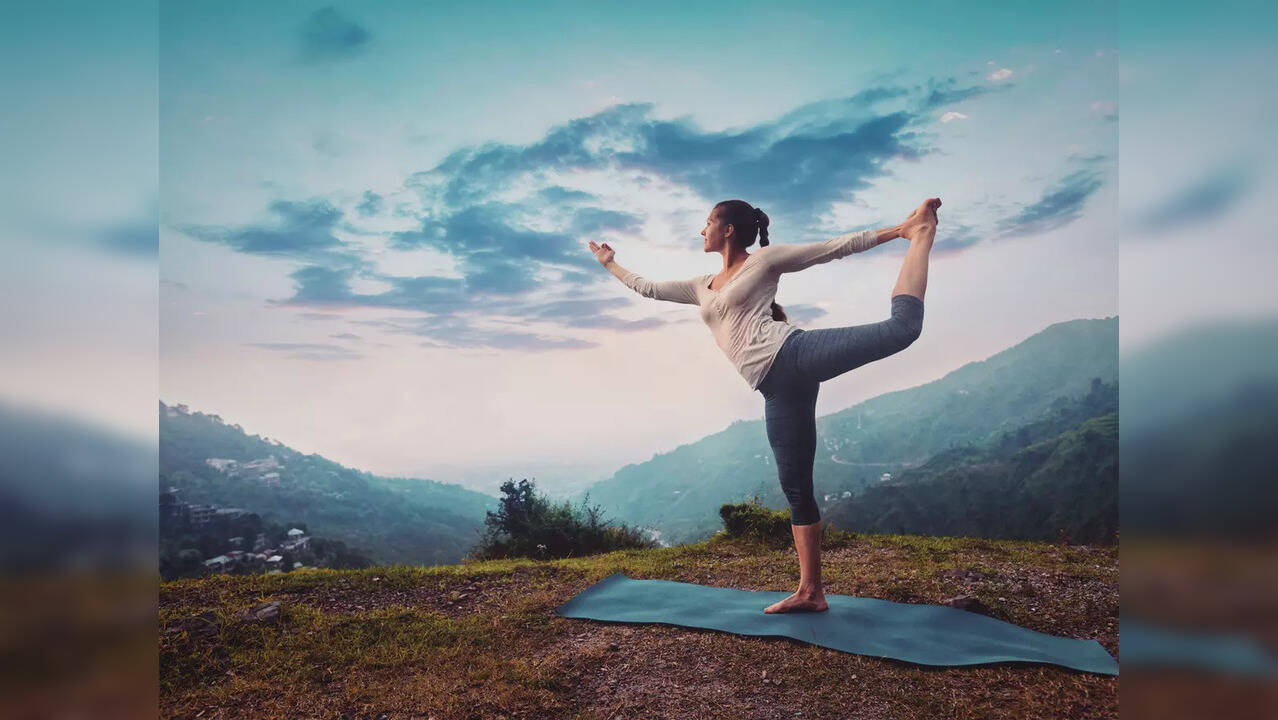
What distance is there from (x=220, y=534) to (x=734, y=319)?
831 cm

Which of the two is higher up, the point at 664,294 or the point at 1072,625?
the point at 664,294

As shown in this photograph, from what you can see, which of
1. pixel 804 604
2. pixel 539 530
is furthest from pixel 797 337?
pixel 539 530

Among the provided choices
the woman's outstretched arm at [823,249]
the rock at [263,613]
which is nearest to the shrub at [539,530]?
the rock at [263,613]

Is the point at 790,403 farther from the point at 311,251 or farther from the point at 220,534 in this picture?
the point at 220,534

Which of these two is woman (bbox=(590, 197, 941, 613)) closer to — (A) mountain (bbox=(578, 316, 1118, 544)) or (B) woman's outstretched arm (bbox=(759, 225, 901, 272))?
(B) woman's outstretched arm (bbox=(759, 225, 901, 272))

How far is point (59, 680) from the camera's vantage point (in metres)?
1.27

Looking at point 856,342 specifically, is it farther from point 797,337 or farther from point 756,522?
point 756,522

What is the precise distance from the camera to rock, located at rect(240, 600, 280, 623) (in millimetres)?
3344

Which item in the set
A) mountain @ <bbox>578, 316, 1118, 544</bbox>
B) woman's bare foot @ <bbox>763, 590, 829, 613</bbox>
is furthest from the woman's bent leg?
mountain @ <bbox>578, 316, 1118, 544</bbox>

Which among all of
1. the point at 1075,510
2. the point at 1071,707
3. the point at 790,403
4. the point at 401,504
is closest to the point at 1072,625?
the point at 1071,707

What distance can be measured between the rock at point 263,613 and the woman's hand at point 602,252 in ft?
8.39

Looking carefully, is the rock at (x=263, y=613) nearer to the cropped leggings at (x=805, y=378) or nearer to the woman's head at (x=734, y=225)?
the cropped leggings at (x=805, y=378)

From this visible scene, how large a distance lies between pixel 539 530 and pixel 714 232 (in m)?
3.81

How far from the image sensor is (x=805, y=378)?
3279mm
